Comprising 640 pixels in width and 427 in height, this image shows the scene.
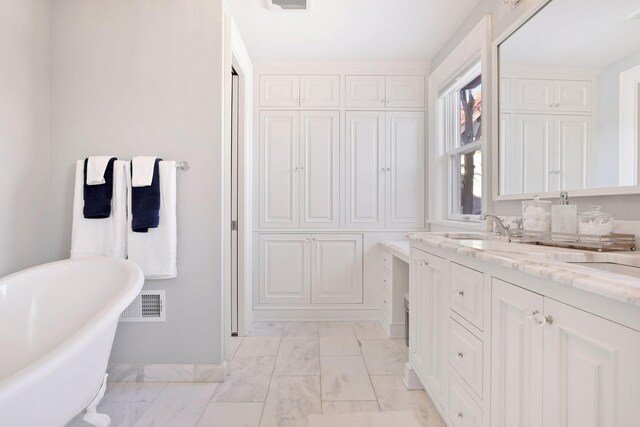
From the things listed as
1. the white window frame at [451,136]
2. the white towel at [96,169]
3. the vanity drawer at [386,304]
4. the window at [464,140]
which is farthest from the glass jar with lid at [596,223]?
the white towel at [96,169]

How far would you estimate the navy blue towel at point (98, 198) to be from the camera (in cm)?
182

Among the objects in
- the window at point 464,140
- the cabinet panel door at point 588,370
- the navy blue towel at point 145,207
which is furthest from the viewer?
the window at point 464,140

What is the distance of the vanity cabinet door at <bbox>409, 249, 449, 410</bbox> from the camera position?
1.44 m

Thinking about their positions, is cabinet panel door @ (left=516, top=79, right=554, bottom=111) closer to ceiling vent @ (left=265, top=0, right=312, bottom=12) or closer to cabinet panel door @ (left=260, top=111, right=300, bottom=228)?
ceiling vent @ (left=265, top=0, right=312, bottom=12)

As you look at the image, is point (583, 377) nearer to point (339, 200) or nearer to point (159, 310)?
point (159, 310)

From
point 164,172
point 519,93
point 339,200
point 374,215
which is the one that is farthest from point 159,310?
point 519,93

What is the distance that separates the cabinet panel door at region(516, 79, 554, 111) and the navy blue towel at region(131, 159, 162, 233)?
2115mm

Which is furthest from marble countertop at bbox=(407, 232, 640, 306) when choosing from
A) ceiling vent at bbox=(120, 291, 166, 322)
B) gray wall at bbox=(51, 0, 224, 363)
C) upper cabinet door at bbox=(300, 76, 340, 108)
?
upper cabinet door at bbox=(300, 76, 340, 108)

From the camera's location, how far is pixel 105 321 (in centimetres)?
107

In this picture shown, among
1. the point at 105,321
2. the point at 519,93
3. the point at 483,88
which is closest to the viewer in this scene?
the point at 105,321

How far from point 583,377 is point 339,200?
243 centimetres

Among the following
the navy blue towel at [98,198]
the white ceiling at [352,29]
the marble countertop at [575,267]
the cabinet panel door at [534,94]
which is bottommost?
the marble countertop at [575,267]

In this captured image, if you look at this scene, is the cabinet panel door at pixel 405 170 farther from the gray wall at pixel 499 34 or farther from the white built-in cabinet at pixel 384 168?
the gray wall at pixel 499 34

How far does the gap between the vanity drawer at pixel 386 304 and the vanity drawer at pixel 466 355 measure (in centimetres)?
135
